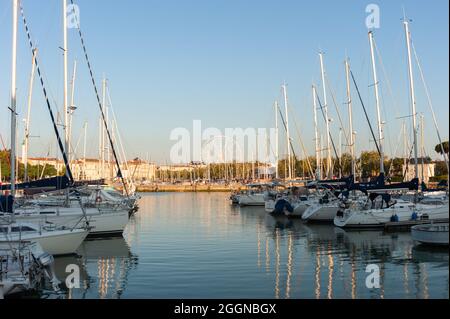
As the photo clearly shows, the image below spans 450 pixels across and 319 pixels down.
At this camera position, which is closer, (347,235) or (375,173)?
(347,235)

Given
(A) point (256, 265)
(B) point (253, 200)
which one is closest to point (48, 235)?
(A) point (256, 265)

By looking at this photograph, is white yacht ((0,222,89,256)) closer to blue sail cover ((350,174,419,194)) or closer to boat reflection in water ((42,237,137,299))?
boat reflection in water ((42,237,137,299))

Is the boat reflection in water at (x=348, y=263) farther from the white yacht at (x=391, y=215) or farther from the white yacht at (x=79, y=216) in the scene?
the white yacht at (x=79, y=216)

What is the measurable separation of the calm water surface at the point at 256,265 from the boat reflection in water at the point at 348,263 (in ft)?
0.11

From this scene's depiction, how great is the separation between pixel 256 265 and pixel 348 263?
4.28 meters

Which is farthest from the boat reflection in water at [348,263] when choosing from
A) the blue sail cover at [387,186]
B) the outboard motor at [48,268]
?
the outboard motor at [48,268]

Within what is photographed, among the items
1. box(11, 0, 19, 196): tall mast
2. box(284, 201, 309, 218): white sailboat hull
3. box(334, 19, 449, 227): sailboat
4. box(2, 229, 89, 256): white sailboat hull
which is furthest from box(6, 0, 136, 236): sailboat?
box(284, 201, 309, 218): white sailboat hull

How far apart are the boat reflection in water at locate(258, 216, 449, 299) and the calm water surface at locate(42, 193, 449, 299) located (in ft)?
0.11

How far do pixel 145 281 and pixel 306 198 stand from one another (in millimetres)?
34091

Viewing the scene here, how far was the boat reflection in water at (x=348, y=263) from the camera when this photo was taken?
18.9 m

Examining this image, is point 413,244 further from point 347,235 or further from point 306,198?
point 306,198
